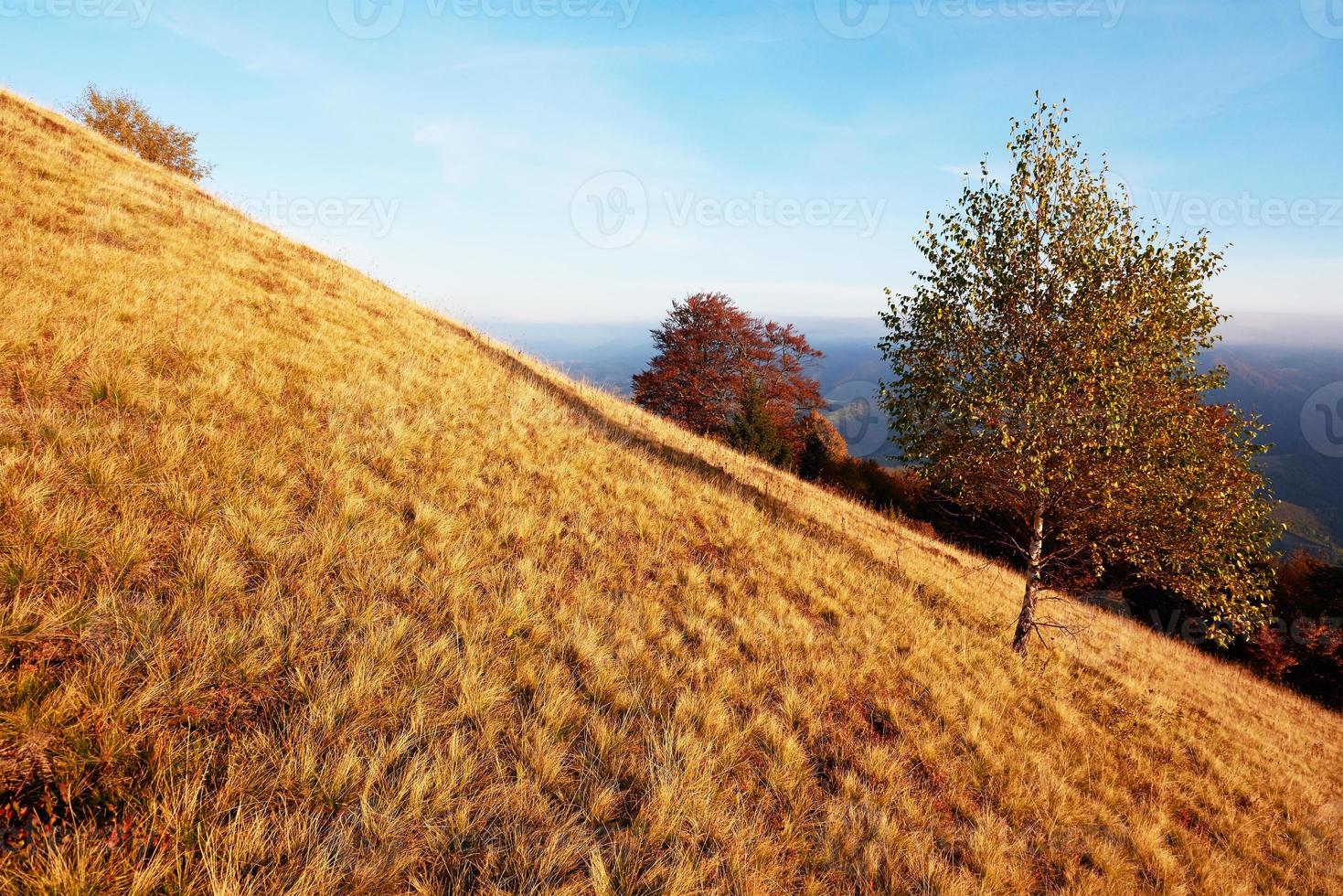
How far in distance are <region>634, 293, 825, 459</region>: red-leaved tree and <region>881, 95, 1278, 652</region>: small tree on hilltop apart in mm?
26729

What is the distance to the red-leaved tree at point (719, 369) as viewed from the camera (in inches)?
1475

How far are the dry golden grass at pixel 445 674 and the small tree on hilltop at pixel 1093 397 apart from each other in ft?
8.63

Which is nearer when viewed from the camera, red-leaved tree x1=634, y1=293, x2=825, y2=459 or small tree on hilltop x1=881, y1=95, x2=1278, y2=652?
small tree on hilltop x1=881, y1=95, x2=1278, y2=652

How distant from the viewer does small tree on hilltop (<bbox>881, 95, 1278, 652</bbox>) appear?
27.5 ft

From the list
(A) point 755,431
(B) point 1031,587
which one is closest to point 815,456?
(A) point 755,431

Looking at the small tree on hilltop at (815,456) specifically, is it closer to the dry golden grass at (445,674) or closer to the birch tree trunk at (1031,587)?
the birch tree trunk at (1031,587)

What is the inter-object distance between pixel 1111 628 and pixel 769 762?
18.3 m

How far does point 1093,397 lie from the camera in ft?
27.0

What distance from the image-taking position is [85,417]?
5.12 metres

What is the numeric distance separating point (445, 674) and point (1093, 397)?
32.9 feet

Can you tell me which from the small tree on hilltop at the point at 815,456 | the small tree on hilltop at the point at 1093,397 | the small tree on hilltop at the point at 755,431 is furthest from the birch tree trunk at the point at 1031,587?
the small tree on hilltop at the point at 815,456

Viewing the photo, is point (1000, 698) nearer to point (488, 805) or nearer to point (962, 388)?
point (962, 388)

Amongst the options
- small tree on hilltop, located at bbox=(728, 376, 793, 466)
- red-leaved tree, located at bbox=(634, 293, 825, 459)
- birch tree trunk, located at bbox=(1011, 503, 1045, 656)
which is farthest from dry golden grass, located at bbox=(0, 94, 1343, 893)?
red-leaved tree, located at bbox=(634, 293, 825, 459)

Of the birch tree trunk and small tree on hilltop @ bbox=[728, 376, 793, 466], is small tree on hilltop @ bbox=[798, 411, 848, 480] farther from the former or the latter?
the birch tree trunk
